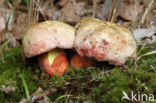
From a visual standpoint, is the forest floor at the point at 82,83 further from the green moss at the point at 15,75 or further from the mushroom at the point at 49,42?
the mushroom at the point at 49,42

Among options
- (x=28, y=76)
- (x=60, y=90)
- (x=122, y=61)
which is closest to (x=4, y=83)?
(x=28, y=76)

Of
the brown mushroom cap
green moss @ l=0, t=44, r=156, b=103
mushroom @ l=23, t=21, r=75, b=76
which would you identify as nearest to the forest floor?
green moss @ l=0, t=44, r=156, b=103

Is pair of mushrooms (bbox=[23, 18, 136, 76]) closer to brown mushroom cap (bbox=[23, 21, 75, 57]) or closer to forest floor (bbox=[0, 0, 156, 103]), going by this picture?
brown mushroom cap (bbox=[23, 21, 75, 57])

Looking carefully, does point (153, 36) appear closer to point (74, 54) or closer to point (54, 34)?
point (74, 54)

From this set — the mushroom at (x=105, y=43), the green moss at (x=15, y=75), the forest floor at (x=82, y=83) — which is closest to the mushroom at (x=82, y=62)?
the forest floor at (x=82, y=83)

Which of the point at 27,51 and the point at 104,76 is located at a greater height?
the point at 27,51

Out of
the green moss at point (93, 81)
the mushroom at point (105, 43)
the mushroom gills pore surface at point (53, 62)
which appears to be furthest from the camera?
the mushroom gills pore surface at point (53, 62)

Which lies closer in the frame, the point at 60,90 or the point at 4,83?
the point at 60,90

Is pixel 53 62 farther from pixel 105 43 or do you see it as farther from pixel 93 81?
pixel 105 43
